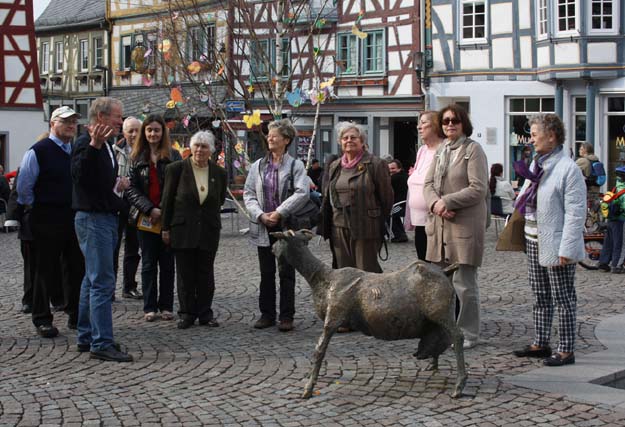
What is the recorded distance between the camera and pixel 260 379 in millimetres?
7090

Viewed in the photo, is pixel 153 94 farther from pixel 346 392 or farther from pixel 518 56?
pixel 346 392

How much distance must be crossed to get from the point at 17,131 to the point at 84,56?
14664 millimetres

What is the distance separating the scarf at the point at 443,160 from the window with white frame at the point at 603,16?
60.0 feet

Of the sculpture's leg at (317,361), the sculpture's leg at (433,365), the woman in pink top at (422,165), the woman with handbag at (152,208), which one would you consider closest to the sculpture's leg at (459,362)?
→ the sculpture's leg at (433,365)

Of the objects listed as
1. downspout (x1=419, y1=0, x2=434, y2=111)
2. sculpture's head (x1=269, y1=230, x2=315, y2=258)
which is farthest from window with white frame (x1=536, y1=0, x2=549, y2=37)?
sculpture's head (x1=269, y1=230, x2=315, y2=258)

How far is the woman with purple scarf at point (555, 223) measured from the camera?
7.18 m

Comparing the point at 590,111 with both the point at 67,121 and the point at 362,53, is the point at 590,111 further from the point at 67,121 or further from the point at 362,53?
the point at 67,121

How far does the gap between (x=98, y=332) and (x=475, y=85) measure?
71.7 feet

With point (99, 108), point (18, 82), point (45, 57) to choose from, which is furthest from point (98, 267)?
point (45, 57)

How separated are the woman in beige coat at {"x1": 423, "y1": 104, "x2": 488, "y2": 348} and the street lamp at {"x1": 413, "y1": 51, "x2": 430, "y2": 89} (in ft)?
70.6

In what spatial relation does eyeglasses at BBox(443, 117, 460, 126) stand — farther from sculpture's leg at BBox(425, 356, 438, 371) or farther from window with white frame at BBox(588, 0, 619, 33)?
window with white frame at BBox(588, 0, 619, 33)

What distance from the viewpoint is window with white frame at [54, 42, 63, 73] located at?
4619 centimetres

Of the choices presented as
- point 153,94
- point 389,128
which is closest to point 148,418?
point 389,128

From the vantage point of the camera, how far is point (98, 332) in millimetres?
7746
